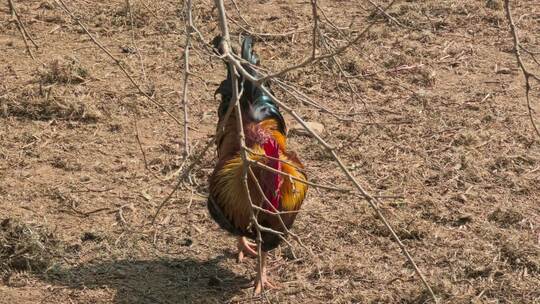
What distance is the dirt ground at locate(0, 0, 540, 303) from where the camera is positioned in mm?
4680

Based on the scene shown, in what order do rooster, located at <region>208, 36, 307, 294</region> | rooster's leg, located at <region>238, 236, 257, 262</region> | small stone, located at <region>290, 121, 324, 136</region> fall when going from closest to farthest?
1. rooster, located at <region>208, 36, 307, 294</region>
2. rooster's leg, located at <region>238, 236, 257, 262</region>
3. small stone, located at <region>290, 121, 324, 136</region>

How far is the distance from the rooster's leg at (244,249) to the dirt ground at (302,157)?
0.06 m

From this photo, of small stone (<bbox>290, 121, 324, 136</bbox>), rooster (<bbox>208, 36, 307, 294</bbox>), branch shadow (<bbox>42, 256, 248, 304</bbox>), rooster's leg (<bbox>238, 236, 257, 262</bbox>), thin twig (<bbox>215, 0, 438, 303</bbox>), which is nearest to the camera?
thin twig (<bbox>215, 0, 438, 303</bbox>)

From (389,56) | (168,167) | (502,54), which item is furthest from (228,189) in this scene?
(502,54)

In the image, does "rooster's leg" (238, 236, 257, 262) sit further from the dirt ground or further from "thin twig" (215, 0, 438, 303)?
"thin twig" (215, 0, 438, 303)

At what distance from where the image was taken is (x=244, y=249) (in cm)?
490

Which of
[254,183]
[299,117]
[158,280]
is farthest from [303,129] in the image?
[299,117]

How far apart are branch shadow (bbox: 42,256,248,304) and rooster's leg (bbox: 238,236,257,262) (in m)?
0.15

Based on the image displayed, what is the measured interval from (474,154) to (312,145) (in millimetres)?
1192

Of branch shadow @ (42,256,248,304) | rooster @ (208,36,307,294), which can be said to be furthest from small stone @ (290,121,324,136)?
branch shadow @ (42,256,248,304)

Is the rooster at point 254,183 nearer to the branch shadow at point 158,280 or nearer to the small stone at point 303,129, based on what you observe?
the branch shadow at point 158,280

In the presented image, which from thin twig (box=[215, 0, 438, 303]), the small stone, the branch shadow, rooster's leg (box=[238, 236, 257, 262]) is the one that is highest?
thin twig (box=[215, 0, 438, 303])

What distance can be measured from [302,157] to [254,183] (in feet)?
5.96

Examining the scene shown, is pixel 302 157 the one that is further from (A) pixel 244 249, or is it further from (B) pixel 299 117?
(B) pixel 299 117
